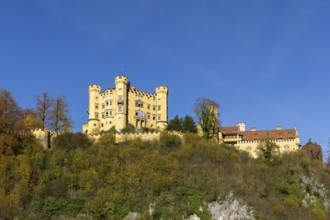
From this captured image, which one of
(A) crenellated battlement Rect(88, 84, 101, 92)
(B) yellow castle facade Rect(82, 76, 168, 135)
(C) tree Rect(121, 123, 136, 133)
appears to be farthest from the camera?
(A) crenellated battlement Rect(88, 84, 101, 92)

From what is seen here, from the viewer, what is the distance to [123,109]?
72438mm

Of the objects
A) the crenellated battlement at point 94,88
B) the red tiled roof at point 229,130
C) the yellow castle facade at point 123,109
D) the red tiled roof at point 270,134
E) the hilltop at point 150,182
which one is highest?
the crenellated battlement at point 94,88

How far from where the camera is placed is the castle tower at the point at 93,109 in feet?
242

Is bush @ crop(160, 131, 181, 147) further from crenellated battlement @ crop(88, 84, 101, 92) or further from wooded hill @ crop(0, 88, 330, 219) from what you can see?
crenellated battlement @ crop(88, 84, 101, 92)

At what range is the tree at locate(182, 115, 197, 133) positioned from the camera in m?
68.2

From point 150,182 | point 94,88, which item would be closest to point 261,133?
point 94,88

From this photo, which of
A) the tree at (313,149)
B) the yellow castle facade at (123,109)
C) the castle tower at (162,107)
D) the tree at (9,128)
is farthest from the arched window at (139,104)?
the tree at (313,149)

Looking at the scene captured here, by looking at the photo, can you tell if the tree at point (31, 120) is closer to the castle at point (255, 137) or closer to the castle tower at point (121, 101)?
the castle tower at point (121, 101)

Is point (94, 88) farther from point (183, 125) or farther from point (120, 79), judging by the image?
point (183, 125)

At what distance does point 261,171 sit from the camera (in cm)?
5419

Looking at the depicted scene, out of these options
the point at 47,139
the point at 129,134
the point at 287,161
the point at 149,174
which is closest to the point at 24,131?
the point at 47,139

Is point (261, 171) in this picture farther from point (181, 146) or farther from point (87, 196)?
point (87, 196)

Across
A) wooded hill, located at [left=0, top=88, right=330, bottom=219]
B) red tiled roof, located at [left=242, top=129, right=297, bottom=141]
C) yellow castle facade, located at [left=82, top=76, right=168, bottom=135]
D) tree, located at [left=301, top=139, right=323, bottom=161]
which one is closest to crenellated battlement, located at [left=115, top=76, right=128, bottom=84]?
yellow castle facade, located at [left=82, top=76, right=168, bottom=135]

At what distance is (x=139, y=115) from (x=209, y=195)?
28751 millimetres
